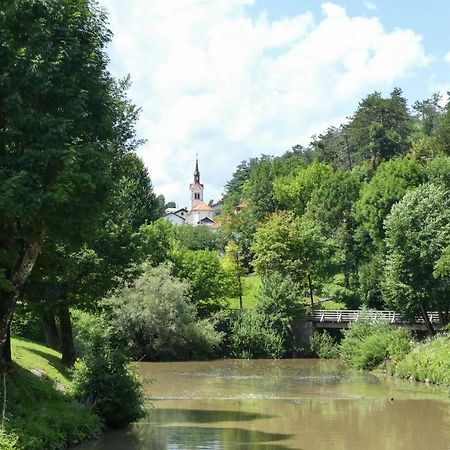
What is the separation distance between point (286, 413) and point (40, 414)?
11886 mm

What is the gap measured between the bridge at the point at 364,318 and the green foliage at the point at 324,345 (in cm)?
127

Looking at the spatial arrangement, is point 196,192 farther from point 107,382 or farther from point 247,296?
point 107,382

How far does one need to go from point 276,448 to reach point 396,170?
50.6 meters

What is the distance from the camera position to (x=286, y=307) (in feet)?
187

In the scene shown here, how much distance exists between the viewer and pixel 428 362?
134 ft

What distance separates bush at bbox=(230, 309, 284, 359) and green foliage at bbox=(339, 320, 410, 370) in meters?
7.64

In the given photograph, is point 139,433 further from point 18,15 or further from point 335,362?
point 335,362

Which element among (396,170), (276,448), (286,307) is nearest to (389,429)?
(276,448)

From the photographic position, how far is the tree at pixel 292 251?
62438 mm

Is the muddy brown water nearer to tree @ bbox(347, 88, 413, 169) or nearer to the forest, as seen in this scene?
the forest

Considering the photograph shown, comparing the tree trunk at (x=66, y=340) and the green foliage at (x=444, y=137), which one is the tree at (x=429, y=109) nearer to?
the green foliage at (x=444, y=137)

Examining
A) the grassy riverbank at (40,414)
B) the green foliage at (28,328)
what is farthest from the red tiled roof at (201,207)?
the grassy riverbank at (40,414)

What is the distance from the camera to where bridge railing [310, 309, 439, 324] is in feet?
172

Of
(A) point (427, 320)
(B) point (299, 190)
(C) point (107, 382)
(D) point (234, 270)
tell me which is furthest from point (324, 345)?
(C) point (107, 382)
